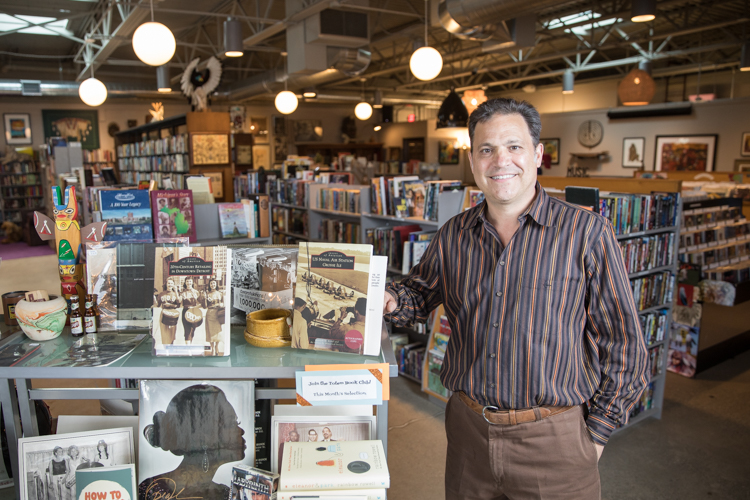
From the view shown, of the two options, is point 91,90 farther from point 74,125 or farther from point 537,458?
point 74,125

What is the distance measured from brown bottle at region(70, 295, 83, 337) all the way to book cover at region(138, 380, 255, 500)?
365 millimetres

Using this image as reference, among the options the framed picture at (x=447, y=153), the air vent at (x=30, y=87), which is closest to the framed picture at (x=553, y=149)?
the framed picture at (x=447, y=153)

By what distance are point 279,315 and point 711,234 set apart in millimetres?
4658

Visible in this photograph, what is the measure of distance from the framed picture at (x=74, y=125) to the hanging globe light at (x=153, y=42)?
1109 centimetres

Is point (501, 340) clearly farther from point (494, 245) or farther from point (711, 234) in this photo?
point (711, 234)

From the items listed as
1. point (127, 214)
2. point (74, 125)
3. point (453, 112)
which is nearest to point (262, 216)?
point (127, 214)

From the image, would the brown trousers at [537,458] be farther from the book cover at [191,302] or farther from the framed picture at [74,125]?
the framed picture at [74,125]

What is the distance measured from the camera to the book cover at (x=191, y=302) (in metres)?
1.57

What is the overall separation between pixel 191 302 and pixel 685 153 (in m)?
13.5

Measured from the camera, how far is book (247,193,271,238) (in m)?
4.43

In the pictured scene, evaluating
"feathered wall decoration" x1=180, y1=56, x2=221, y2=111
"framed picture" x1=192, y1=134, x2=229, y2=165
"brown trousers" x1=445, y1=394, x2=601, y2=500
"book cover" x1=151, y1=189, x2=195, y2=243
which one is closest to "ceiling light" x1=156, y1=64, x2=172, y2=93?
"feathered wall decoration" x1=180, y1=56, x2=221, y2=111

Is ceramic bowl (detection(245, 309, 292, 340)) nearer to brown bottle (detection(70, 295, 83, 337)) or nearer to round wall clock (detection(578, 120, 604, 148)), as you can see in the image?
brown bottle (detection(70, 295, 83, 337))

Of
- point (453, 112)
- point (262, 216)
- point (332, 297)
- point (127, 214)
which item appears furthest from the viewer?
point (453, 112)

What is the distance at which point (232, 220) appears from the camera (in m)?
4.35
